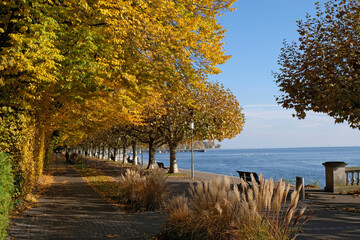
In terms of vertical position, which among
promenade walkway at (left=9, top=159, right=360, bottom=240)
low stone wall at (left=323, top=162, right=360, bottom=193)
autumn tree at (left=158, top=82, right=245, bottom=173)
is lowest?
promenade walkway at (left=9, top=159, right=360, bottom=240)

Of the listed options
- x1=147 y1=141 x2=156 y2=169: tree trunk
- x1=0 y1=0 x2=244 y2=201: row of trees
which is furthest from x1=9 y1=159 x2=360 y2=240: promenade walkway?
x1=147 y1=141 x2=156 y2=169: tree trunk

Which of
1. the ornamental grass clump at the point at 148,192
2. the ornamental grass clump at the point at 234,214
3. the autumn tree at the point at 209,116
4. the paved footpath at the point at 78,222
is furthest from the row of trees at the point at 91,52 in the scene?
the autumn tree at the point at 209,116

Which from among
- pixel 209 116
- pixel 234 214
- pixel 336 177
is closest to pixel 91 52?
pixel 234 214

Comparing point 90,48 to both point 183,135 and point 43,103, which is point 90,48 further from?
point 183,135

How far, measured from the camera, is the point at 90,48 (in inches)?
427

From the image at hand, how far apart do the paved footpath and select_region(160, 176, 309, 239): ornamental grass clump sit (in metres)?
1.35

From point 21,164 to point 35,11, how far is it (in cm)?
539

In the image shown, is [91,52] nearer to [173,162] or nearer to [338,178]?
[338,178]

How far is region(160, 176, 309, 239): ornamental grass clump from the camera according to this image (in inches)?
211

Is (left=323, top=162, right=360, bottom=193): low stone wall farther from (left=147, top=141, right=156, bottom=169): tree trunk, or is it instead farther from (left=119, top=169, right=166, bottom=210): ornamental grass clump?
(left=147, top=141, right=156, bottom=169): tree trunk

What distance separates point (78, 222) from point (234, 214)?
17.8 ft

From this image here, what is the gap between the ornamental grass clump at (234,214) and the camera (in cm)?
535

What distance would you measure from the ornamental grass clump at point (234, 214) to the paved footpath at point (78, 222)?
1348mm

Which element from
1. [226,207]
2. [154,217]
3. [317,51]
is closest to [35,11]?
[154,217]
